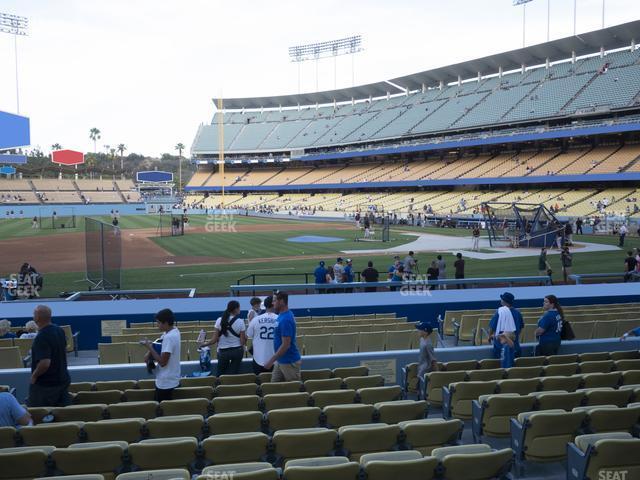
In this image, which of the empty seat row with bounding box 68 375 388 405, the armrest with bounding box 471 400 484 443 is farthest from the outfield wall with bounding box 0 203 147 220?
the armrest with bounding box 471 400 484 443

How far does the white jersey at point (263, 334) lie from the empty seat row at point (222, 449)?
2743 millimetres

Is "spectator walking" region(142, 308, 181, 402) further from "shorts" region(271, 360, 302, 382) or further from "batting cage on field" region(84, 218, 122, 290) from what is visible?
"batting cage on field" region(84, 218, 122, 290)

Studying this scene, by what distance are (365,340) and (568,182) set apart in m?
54.3

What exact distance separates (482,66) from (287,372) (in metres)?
82.4

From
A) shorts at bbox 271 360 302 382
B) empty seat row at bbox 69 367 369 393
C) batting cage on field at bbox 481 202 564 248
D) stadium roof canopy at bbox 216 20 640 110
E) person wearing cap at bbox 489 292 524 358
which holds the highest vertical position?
stadium roof canopy at bbox 216 20 640 110

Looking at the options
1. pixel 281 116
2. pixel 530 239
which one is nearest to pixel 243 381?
pixel 530 239

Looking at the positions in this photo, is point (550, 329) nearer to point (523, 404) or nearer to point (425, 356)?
point (425, 356)

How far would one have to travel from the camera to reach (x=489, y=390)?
664 cm

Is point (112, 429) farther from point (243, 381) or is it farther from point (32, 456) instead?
point (243, 381)

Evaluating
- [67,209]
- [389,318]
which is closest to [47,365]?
[389,318]

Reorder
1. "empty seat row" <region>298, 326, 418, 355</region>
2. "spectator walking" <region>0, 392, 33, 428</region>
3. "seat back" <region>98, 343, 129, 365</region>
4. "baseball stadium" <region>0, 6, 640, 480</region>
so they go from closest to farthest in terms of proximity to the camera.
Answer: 1. "baseball stadium" <region>0, 6, 640, 480</region>
2. "spectator walking" <region>0, 392, 33, 428</region>
3. "seat back" <region>98, 343, 129, 365</region>
4. "empty seat row" <region>298, 326, 418, 355</region>

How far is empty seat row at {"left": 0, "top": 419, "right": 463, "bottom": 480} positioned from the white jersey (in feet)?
9.00

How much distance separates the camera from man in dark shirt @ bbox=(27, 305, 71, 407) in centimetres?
609

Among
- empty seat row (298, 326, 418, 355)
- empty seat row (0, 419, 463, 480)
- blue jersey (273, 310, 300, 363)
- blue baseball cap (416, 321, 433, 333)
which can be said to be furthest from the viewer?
empty seat row (298, 326, 418, 355)
